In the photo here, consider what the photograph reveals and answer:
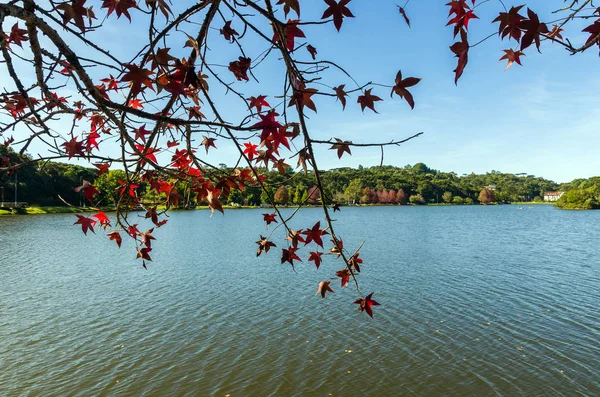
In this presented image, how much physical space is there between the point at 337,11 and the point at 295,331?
885 cm

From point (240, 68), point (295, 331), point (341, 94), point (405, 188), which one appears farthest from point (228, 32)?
point (405, 188)

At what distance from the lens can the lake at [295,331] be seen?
692cm

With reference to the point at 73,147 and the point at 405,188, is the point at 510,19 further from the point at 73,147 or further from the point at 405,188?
the point at 405,188

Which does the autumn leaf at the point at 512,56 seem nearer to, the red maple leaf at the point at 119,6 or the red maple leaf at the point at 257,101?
the red maple leaf at the point at 257,101

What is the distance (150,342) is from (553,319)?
965cm

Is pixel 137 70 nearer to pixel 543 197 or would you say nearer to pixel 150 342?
pixel 150 342

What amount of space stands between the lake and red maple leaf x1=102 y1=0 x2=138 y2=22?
6.45m

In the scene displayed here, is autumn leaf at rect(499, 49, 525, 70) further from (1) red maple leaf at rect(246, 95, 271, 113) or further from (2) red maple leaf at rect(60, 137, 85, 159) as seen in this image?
(2) red maple leaf at rect(60, 137, 85, 159)

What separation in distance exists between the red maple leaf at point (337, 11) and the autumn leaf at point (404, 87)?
249mm

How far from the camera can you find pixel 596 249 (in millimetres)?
21297

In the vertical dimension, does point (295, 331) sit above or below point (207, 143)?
below

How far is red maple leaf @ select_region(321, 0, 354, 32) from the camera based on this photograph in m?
1.24

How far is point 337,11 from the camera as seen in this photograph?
1.25 m

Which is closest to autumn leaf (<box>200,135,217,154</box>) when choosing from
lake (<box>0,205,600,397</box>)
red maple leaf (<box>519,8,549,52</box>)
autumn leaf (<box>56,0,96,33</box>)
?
autumn leaf (<box>56,0,96,33</box>)
